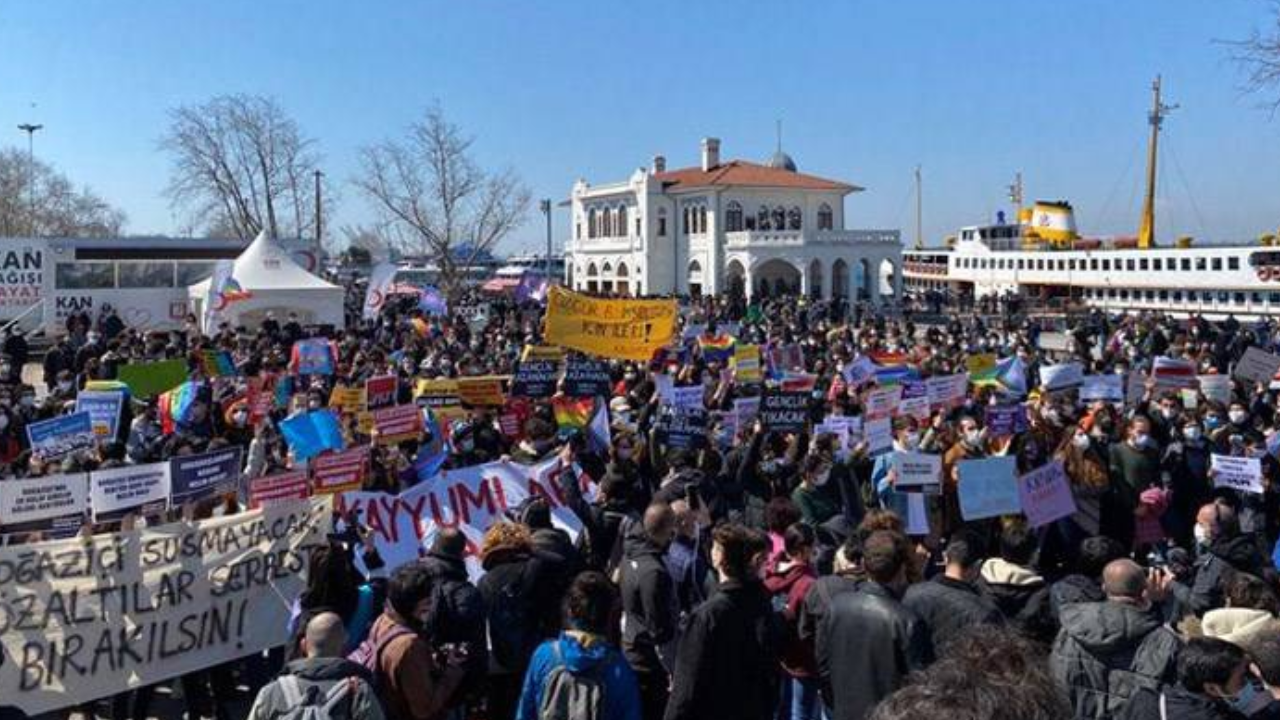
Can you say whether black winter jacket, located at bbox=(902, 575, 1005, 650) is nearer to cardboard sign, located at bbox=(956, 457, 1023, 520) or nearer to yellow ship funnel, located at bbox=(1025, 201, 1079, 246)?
cardboard sign, located at bbox=(956, 457, 1023, 520)

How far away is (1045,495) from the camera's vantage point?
27.5 feet

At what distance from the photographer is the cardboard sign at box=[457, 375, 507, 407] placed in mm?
12562

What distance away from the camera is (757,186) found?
66.3 m

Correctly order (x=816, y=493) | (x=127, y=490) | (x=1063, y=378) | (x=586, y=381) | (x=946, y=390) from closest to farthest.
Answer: (x=127, y=490), (x=816, y=493), (x=586, y=381), (x=946, y=390), (x=1063, y=378)

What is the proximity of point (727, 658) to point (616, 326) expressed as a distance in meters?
10.8

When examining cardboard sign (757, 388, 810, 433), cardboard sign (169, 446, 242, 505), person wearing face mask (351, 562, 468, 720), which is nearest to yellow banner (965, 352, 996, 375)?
cardboard sign (757, 388, 810, 433)

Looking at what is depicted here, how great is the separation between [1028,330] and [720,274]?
35.2 m

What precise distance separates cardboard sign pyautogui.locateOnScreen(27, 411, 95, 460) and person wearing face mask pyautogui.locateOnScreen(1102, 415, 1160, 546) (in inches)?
337

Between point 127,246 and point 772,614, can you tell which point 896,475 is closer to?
point 772,614

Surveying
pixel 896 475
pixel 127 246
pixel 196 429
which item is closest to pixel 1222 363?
pixel 896 475

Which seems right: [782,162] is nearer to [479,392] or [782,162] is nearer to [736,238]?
[736,238]

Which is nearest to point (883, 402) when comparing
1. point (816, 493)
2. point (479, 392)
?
point (816, 493)

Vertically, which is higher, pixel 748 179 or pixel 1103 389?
pixel 748 179

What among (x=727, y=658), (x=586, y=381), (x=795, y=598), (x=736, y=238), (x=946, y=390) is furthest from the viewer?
(x=736, y=238)
